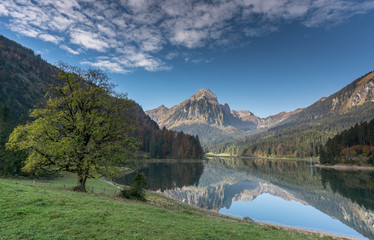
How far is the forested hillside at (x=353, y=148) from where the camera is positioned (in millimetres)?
125125

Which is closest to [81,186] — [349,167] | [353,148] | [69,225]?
[69,225]

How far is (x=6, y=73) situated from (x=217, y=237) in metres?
241

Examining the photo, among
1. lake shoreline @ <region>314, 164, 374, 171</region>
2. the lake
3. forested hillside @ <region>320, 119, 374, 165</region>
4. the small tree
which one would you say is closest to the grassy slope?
the small tree

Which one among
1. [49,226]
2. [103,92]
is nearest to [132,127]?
[103,92]

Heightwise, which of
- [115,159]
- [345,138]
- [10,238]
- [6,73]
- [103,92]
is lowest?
[10,238]

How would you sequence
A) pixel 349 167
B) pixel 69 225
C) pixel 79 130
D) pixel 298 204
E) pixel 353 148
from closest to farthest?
pixel 69 225
pixel 79 130
pixel 298 204
pixel 349 167
pixel 353 148

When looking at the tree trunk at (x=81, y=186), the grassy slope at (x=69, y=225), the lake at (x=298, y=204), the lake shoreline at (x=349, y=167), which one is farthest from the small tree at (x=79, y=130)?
the lake shoreline at (x=349, y=167)

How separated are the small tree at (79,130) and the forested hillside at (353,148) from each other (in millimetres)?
156084

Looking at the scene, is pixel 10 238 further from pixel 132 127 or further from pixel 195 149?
pixel 195 149

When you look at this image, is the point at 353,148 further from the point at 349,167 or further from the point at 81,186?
the point at 81,186

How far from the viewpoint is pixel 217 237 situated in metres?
13.2

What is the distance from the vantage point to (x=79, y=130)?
2753cm

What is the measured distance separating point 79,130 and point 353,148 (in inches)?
6703

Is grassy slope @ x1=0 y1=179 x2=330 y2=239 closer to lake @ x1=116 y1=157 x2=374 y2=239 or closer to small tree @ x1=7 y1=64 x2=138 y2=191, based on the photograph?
small tree @ x1=7 y1=64 x2=138 y2=191
